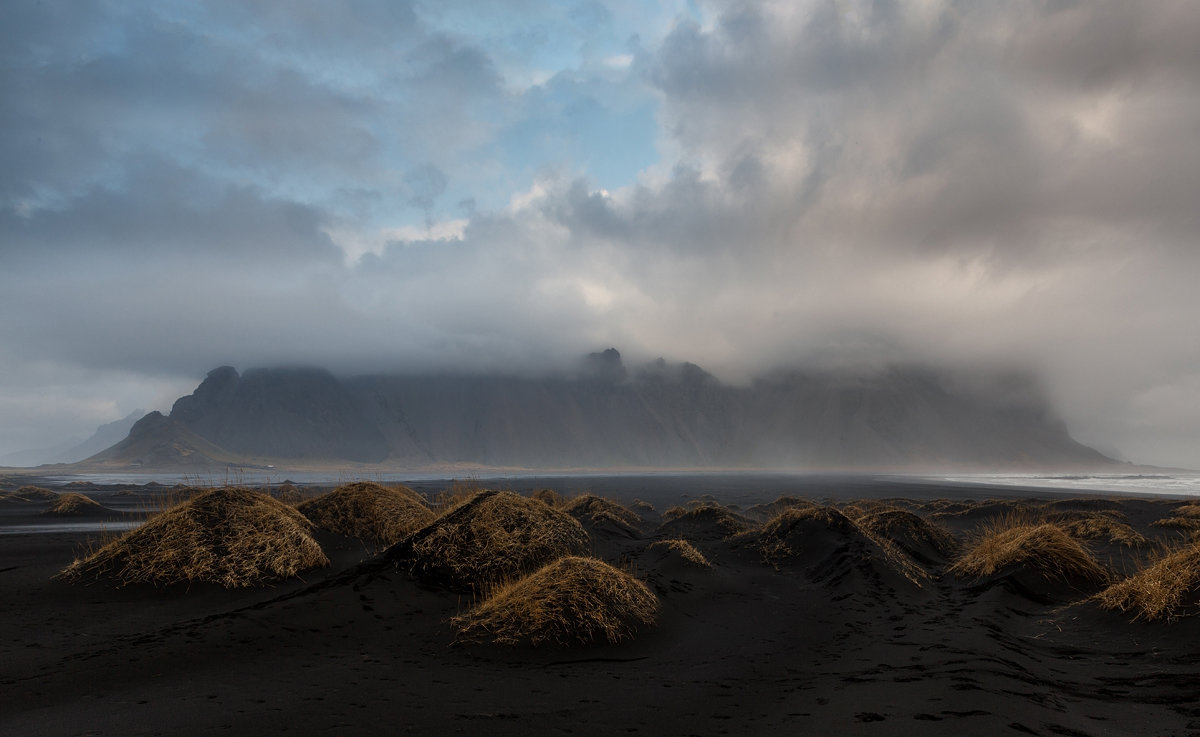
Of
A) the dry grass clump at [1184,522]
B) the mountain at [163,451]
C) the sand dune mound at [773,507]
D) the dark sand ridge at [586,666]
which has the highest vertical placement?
the dark sand ridge at [586,666]

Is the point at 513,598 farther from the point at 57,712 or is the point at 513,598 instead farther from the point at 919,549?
the point at 919,549

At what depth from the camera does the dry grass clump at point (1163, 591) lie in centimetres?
1076

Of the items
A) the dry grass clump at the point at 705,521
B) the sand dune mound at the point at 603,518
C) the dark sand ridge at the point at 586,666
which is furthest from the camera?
the dry grass clump at the point at 705,521

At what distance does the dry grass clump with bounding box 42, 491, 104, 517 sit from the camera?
3681 centimetres

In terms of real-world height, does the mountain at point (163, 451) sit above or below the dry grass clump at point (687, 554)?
below

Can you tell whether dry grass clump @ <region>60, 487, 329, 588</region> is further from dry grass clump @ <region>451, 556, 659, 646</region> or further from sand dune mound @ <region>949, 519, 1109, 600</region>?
sand dune mound @ <region>949, 519, 1109, 600</region>

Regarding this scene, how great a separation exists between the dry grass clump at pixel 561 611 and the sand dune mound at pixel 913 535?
12.2 metres

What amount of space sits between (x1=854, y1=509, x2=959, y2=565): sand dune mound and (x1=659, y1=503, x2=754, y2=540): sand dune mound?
6498mm

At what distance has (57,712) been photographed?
26.0 feet

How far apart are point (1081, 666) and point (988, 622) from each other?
125 inches

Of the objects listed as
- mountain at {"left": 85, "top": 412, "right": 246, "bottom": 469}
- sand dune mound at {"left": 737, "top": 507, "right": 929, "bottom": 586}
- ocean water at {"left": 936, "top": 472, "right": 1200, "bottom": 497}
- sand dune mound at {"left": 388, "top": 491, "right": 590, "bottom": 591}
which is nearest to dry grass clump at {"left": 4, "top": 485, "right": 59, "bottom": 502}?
sand dune mound at {"left": 388, "top": 491, "right": 590, "bottom": 591}

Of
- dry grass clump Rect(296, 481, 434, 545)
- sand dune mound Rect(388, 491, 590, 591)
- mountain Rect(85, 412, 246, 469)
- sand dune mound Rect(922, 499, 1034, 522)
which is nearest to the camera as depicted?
sand dune mound Rect(388, 491, 590, 591)

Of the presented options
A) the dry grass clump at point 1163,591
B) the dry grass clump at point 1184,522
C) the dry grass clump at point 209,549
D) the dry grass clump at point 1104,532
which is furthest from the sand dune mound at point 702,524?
the dry grass clump at point 1184,522

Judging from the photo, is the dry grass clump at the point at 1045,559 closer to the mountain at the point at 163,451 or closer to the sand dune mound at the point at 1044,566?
the sand dune mound at the point at 1044,566
